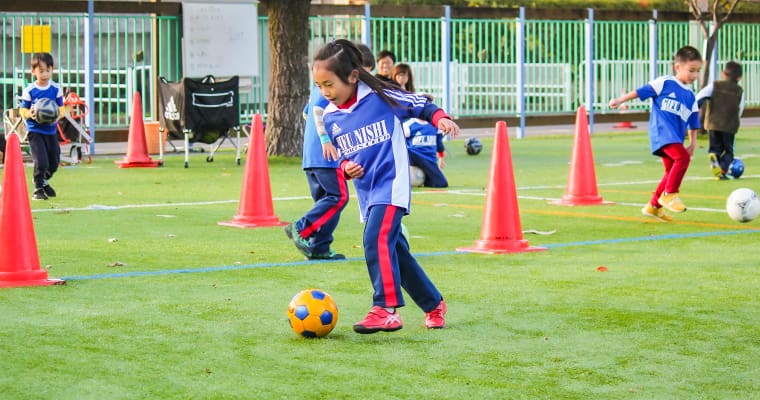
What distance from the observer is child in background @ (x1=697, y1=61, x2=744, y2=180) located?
690 inches

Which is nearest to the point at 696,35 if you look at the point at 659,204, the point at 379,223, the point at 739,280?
the point at 659,204

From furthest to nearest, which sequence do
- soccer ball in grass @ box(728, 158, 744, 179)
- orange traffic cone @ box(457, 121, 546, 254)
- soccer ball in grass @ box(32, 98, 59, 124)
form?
soccer ball in grass @ box(728, 158, 744, 179) < soccer ball in grass @ box(32, 98, 59, 124) < orange traffic cone @ box(457, 121, 546, 254)

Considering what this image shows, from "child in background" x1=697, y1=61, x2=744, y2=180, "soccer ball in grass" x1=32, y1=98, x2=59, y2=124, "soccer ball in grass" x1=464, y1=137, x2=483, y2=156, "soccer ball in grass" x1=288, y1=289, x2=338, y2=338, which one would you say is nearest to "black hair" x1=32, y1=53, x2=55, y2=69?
"soccer ball in grass" x1=32, y1=98, x2=59, y2=124

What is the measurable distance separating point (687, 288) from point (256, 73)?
16887mm

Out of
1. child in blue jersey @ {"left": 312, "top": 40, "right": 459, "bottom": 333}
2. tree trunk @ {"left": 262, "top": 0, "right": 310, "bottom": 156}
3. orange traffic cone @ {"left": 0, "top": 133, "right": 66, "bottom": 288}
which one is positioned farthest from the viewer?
tree trunk @ {"left": 262, "top": 0, "right": 310, "bottom": 156}

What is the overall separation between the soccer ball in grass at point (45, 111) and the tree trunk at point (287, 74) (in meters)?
6.43

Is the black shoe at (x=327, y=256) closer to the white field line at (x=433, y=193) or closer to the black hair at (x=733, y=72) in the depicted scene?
the white field line at (x=433, y=193)

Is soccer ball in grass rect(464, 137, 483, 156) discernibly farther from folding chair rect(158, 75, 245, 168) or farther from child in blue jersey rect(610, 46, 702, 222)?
child in blue jersey rect(610, 46, 702, 222)

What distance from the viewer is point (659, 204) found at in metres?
12.4

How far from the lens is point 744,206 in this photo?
39.3 ft

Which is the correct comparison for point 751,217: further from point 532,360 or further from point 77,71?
point 77,71

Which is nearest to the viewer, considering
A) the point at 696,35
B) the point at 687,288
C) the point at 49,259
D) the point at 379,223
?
the point at 379,223

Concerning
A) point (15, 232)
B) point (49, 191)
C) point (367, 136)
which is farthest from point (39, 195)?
point (367, 136)

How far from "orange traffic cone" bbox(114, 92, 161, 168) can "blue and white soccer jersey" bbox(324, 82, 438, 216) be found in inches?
519
